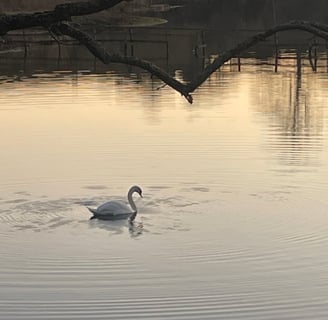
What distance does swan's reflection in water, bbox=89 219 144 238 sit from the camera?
12.3 metres

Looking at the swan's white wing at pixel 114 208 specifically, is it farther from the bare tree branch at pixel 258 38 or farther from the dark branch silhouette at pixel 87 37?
the bare tree branch at pixel 258 38

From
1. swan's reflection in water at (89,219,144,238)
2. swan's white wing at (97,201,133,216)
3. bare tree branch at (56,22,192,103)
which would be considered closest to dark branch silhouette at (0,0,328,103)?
bare tree branch at (56,22,192,103)

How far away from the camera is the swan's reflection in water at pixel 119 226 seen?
12.3 metres

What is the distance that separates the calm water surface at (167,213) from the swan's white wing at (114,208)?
0.26 metres

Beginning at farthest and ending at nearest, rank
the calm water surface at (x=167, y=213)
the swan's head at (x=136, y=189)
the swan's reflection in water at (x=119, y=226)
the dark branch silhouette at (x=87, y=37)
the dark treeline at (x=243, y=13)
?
the dark treeline at (x=243, y=13) → the swan's head at (x=136, y=189) → the swan's reflection in water at (x=119, y=226) → the calm water surface at (x=167, y=213) → the dark branch silhouette at (x=87, y=37)

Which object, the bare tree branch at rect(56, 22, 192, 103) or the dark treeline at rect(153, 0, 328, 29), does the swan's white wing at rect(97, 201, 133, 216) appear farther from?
the dark treeline at rect(153, 0, 328, 29)

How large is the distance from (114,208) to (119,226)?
393 mm

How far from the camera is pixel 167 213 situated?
13.2m

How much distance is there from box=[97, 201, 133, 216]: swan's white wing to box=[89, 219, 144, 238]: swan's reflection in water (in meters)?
0.12

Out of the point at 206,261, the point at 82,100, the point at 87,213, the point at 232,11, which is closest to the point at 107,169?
the point at 87,213

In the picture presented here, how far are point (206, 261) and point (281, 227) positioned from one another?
6.22 feet

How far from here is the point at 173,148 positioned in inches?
759

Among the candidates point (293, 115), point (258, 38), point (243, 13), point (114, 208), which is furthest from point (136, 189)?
point (243, 13)

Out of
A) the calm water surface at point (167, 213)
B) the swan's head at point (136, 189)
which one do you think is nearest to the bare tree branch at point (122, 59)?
the calm water surface at point (167, 213)
